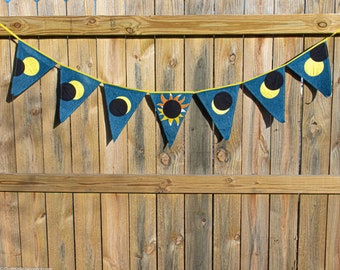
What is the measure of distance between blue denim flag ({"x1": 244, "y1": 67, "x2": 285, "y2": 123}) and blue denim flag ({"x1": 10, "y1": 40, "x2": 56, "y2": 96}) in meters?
1.19

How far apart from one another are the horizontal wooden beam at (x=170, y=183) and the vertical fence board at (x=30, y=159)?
0.07m

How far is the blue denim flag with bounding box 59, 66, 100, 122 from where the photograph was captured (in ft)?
6.57

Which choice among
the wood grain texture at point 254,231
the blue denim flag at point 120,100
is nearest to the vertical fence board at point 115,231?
the blue denim flag at point 120,100

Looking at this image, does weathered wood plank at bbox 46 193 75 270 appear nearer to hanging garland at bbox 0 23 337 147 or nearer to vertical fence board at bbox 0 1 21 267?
vertical fence board at bbox 0 1 21 267

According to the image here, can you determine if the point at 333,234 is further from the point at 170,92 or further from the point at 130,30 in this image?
the point at 130,30

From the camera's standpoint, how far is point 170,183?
2.05m

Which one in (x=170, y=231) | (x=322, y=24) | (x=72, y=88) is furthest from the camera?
(x=170, y=231)

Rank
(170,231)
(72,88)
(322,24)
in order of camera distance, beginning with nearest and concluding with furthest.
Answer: (322,24), (72,88), (170,231)

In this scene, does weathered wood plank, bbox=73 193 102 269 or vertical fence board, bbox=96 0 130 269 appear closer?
vertical fence board, bbox=96 0 130 269

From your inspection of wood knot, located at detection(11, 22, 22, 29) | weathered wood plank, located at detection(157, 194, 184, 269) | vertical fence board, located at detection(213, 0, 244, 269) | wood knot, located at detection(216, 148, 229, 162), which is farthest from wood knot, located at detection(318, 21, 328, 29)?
wood knot, located at detection(11, 22, 22, 29)

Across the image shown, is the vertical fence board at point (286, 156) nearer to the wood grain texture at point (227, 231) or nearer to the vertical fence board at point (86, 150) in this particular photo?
the wood grain texture at point (227, 231)

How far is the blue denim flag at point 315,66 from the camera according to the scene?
6.35ft

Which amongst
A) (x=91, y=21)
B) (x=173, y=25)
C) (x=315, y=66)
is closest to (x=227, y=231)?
(x=315, y=66)

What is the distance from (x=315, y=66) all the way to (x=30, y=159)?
5.86ft
